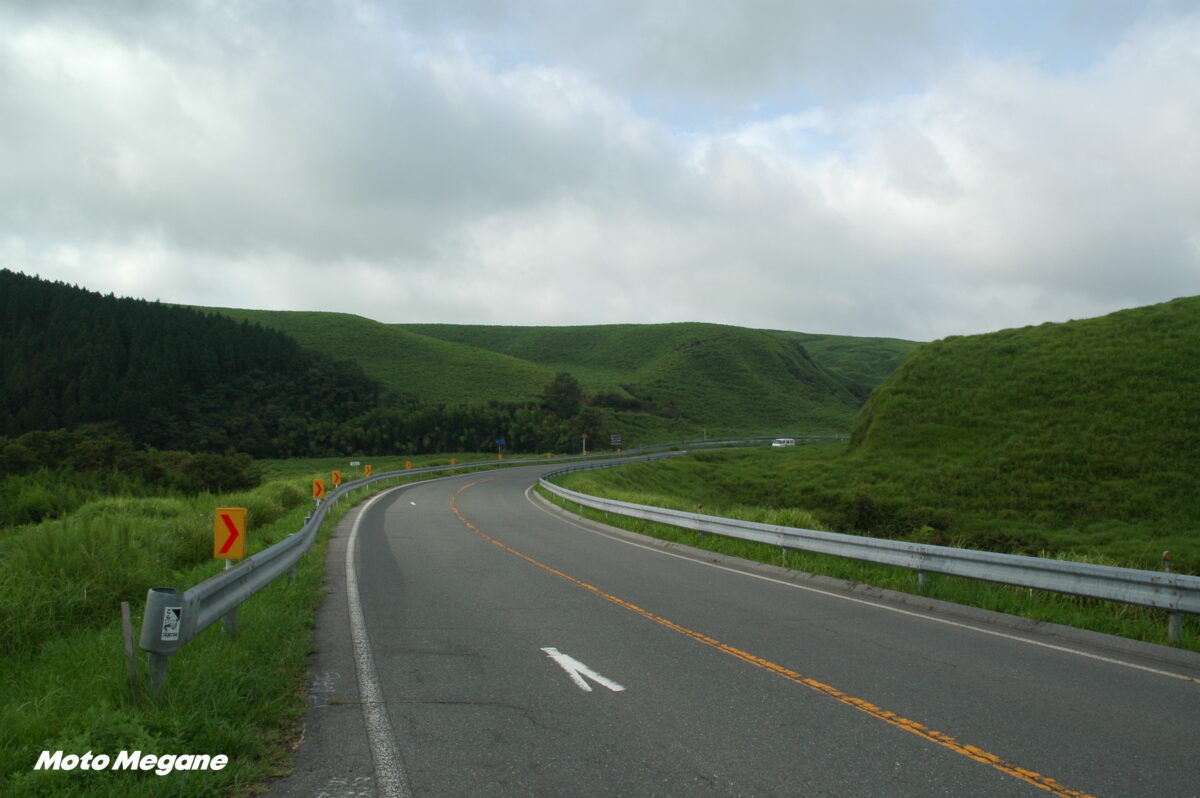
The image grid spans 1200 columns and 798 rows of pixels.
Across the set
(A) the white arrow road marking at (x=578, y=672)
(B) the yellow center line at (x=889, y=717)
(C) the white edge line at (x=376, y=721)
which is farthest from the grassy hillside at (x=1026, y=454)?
(C) the white edge line at (x=376, y=721)

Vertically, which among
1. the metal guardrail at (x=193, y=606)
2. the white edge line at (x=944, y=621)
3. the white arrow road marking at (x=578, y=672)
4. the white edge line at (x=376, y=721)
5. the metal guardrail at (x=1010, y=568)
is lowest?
the white edge line at (x=376, y=721)

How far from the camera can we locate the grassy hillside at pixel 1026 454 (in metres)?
31.1

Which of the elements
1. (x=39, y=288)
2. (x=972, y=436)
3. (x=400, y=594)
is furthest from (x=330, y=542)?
(x=39, y=288)

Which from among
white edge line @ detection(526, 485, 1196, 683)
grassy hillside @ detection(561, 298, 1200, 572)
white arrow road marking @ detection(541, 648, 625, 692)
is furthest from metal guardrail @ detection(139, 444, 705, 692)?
grassy hillside @ detection(561, 298, 1200, 572)

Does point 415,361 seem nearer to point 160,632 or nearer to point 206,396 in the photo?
point 206,396

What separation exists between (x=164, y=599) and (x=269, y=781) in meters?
1.65

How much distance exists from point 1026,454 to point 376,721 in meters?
39.1

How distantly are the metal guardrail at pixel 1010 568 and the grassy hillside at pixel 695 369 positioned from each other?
3356 inches

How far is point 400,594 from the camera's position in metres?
10.6

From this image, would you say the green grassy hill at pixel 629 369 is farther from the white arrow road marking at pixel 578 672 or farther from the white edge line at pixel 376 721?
the white arrow road marking at pixel 578 672

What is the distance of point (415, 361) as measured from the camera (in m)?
111

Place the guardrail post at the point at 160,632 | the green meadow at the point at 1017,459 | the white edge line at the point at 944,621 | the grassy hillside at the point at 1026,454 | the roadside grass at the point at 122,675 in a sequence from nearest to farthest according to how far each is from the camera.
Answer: the roadside grass at the point at 122,675
the guardrail post at the point at 160,632
the white edge line at the point at 944,621
the green meadow at the point at 1017,459
the grassy hillside at the point at 1026,454

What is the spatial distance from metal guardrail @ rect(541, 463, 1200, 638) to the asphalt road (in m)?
0.62

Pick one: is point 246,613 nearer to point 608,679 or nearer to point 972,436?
point 608,679
